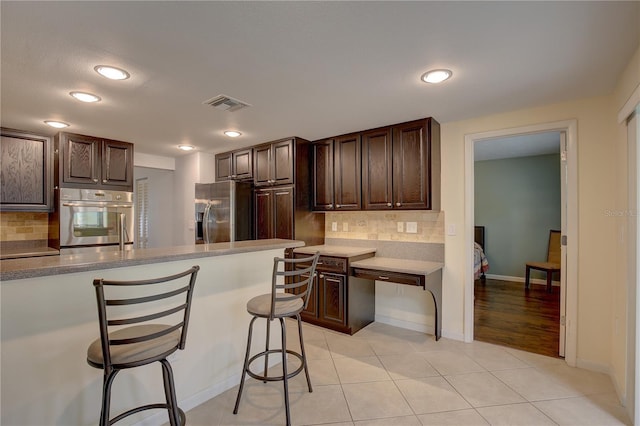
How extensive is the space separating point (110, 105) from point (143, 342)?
220 cm

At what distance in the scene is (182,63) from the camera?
1919mm

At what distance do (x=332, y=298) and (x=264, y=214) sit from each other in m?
1.45

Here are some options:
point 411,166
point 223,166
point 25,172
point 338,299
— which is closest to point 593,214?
point 411,166

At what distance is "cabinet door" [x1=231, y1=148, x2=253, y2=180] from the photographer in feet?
13.9

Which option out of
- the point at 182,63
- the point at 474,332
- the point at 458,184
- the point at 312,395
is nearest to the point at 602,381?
the point at 474,332

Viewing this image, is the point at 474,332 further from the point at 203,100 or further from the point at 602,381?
the point at 203,100

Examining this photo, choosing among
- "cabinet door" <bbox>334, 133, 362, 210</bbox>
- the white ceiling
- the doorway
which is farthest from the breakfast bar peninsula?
the doorway

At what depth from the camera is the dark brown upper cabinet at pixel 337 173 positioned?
3.51 m

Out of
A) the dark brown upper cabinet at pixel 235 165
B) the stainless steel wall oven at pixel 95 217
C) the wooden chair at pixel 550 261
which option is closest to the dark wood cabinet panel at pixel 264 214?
the dark brown upper cabinet at pixel 235 165

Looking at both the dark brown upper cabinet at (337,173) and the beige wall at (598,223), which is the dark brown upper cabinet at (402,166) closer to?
the dark brown upper cabinet at (337,173)

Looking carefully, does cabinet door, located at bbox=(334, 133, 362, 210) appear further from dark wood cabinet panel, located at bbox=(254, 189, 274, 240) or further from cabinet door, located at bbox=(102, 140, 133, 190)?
cabinet door, located at bbox=(102, 140, 133, 190)

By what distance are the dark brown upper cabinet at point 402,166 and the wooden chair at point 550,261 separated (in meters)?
3.09

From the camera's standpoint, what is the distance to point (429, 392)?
2207 millimetres

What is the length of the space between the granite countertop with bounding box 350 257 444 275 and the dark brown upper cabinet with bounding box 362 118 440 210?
589mm
